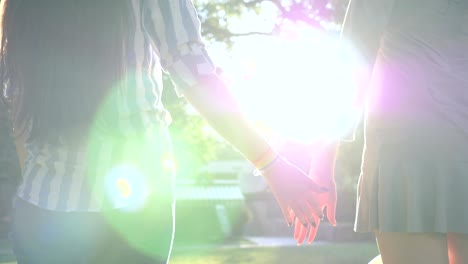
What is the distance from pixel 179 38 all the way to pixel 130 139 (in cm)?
27

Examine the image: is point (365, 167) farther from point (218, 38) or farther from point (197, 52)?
point (218, 38)

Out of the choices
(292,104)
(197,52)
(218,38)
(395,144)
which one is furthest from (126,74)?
(218,38)

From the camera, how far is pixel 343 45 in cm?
245

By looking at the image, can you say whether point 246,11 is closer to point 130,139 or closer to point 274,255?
point 274,255

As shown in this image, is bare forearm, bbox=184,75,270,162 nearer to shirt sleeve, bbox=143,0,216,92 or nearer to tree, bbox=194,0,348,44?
shirt sleeve, bbox=143,0,216,92

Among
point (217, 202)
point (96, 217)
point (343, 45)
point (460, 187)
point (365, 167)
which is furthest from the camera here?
point (217, 202)

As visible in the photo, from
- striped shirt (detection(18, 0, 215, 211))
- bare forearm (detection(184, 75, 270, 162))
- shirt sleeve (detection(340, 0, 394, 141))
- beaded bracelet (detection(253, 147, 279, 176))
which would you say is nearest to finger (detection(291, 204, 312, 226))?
beaded bracelet (detection(253, 147, 279, 176))

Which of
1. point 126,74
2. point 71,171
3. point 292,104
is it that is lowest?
point 292,104

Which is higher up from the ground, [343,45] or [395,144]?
[343,45]

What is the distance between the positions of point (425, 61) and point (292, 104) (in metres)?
13.4

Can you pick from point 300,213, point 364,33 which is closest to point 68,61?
point 300,213

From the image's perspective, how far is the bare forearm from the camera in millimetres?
1547

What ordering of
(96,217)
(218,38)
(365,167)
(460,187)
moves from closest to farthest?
1. (96,217)
2. (460,187)
3. (365,167)
4. (218,38)

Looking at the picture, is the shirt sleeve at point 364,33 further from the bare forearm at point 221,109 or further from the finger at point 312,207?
the bare forearm at point 221,109
